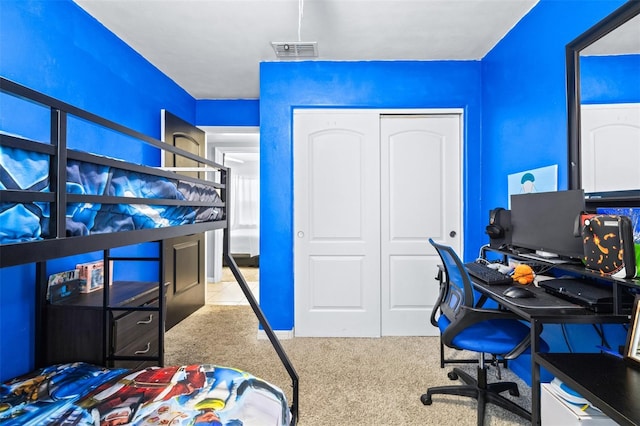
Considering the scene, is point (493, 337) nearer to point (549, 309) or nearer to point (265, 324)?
point (549, 309)

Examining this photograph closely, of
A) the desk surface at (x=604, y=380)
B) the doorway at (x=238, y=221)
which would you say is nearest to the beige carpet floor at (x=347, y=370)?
the desk surface at (x=604, y=380)

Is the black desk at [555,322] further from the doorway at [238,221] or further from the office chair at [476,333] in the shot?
the doorway at [238,221]

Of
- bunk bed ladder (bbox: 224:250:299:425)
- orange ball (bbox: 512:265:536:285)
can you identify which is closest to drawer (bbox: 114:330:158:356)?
bunk bed ladder (bbox: 224:250:299:425)

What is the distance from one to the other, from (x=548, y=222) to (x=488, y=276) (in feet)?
1.46

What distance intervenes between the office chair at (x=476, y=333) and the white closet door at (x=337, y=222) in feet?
3.51

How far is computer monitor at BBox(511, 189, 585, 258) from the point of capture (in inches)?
62.5

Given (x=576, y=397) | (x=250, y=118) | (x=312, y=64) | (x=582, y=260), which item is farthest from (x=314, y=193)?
(x=576, y=397)

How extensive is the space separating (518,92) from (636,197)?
1258 mm

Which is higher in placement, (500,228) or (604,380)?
(500,228)

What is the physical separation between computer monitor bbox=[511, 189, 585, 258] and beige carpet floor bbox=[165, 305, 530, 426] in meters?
0.99

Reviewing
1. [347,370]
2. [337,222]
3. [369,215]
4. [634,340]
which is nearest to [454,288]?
[634,340]

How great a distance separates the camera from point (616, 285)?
128 cm

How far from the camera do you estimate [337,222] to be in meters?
3.02

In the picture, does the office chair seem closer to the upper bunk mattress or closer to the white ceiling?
the upper bunk mattress
